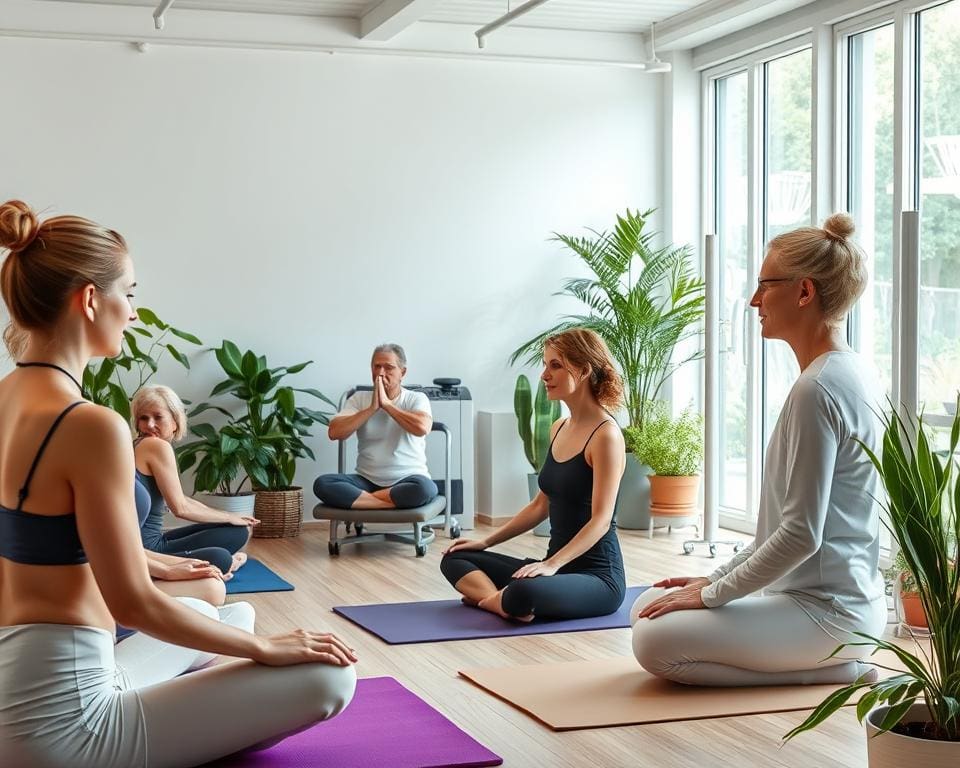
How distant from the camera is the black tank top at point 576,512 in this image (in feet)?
14.8

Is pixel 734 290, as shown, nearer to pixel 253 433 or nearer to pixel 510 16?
pixel 510 16

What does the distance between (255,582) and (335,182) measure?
8.75ft

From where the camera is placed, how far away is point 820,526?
11.0 feet

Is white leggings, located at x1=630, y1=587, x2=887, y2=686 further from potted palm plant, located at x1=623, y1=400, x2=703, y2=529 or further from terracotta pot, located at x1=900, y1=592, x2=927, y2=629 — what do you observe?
potted palm plant, located at x1=623, y1=400, x2=703, y2=529

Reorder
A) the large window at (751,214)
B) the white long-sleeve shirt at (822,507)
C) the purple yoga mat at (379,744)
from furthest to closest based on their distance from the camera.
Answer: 1. the large window at (751,214)
2. the white long-sleeve shirt at (822,507)
3. the purple yoga mat at (379,744)

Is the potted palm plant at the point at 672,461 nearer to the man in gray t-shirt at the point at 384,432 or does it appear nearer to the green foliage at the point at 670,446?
the green foliage at the point at 670,446

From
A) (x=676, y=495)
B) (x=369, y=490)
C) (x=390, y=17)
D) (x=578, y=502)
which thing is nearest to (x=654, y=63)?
(x=390, y=17)

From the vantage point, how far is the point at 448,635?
4398 millimetres

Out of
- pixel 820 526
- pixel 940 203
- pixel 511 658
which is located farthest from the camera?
pixel 940 203

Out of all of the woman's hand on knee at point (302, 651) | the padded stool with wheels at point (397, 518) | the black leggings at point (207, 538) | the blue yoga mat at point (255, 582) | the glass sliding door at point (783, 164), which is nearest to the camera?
the woman's hand on knee at point (302, 651)

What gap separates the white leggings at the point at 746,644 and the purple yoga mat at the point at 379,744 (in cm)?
66

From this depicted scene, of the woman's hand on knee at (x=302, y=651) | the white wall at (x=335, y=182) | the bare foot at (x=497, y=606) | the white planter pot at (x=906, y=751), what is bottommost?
the bare foot at (x=497, y=606)

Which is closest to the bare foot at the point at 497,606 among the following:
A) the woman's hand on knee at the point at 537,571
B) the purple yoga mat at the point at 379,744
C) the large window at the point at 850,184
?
the woman's hand on knee at the point at 537,571

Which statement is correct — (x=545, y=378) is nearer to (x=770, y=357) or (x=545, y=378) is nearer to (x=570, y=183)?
(x=770, y=357)
